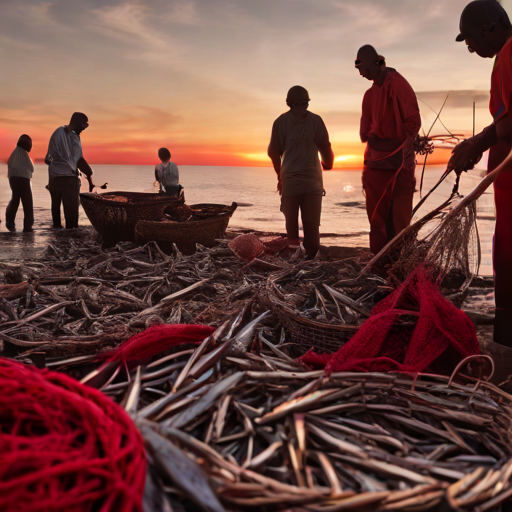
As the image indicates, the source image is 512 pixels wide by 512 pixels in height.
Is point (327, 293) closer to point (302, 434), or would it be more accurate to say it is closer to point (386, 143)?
point (302, 434)

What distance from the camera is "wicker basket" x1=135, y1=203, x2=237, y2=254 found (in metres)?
6.05

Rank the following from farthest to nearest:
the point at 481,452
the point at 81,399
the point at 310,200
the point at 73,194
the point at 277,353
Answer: the point at 73,194
the point at 310,200
the point at 277,353
the point at 481,452
the point at 81,399

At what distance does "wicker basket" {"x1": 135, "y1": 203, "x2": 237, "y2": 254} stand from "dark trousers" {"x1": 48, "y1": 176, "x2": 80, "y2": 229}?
3297 millimetres

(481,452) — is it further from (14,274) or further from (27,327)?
(14,274)

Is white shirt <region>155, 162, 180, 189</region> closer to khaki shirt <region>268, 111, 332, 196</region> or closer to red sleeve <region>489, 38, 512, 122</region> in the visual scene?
khaki shirt <region>268, 111, 332, 196</region>

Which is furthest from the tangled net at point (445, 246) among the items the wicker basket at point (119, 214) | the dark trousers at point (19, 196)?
the dark trousers at point (19, 196)

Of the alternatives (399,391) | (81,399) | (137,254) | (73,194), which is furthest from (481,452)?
(73,194)

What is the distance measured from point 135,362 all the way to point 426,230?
1.90 metres

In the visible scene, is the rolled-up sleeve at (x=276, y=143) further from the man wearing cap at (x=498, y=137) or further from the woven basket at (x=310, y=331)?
the woven basket at (x=310, y=331)

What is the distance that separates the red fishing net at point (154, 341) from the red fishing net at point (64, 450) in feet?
1.66

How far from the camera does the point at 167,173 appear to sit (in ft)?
31.4

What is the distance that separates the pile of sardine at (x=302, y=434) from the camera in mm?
1208

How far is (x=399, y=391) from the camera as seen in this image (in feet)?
5.89

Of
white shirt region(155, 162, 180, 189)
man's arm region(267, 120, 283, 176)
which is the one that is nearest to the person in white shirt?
white shirt region(155, 162, 180, 189)
